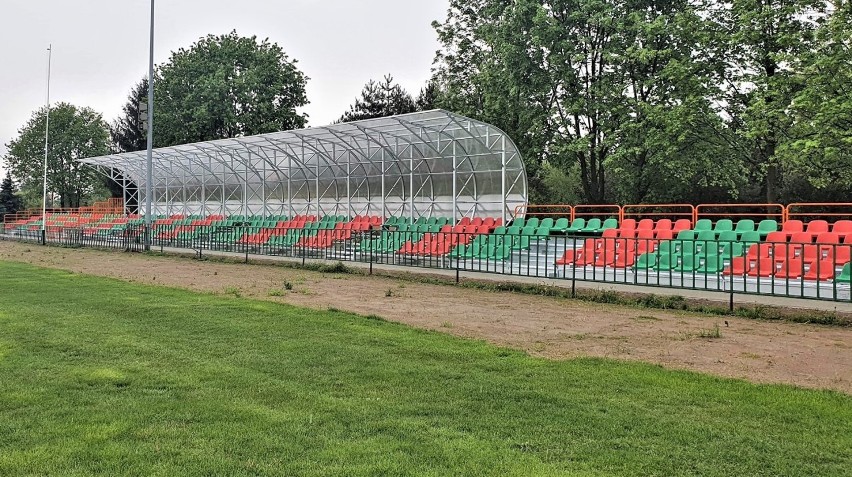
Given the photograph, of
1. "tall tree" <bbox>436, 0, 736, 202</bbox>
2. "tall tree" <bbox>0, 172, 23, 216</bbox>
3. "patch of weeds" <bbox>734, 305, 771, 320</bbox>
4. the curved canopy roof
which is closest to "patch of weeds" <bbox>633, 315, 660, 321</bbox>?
"patch of weeds" <bbox>734, 305, 771, 320</bbox>

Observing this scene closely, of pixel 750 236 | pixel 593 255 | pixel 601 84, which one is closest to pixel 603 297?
pixel 593 255

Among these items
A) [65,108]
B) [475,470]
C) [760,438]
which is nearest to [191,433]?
[475,470]

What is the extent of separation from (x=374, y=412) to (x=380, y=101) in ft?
185

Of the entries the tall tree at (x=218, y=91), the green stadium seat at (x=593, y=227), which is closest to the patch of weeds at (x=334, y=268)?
the green stadium seat at (x=593, y=227)

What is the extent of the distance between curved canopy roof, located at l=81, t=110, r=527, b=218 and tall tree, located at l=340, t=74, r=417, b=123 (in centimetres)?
1940

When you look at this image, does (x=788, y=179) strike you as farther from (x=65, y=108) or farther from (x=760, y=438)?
(x=65, y=108)

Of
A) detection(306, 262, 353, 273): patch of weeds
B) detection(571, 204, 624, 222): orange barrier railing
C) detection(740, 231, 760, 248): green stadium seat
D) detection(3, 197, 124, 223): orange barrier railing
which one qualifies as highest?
detection(3, 197, 124, 223): orange barrier railing

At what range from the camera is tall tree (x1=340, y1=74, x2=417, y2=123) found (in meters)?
58.2

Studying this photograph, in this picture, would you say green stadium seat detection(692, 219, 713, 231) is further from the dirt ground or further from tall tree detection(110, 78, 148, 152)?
tall tree detection(110, 78, 148, 152)

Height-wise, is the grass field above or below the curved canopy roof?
below

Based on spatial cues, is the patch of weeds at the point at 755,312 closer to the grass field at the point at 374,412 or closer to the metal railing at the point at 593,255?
the metal railing at the point at 593,255

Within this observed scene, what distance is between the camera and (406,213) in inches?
1278

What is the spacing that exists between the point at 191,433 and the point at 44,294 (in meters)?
9.60

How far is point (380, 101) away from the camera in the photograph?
2338 inches
